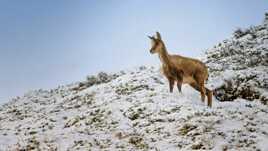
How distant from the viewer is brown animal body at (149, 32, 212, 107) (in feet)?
80.7

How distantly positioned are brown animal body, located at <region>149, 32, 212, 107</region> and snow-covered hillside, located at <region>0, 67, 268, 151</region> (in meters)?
1.15

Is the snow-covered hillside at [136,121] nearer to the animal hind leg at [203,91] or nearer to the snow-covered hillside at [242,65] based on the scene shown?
the animal hind leg at [203,91]

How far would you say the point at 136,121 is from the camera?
2445 centimetres

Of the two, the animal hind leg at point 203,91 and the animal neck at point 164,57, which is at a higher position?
the animal neck at point 164,57

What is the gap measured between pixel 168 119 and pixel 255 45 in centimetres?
1615

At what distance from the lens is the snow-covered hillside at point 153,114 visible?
20609 mm

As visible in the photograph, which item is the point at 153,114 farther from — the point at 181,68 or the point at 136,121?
the point at 181,68

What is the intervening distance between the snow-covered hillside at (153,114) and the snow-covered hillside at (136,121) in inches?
1.6

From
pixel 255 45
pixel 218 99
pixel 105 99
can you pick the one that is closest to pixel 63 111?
pixel 105 99

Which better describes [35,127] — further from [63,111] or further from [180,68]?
[180,68]

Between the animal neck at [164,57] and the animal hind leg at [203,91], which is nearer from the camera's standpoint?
the animal hind leg at [203,91]

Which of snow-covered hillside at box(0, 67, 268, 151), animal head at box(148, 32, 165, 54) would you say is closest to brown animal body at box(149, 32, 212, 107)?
animal head at box(148, 32, 165, 54)

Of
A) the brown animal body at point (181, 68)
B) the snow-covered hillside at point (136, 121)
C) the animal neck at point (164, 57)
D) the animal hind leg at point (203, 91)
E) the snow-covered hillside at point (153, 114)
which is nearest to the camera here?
the snow-covered hillside at point (136, 121)

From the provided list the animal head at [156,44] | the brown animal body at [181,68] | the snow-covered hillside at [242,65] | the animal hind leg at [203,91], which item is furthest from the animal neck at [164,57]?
the snow-covered hillside at [242,65]
